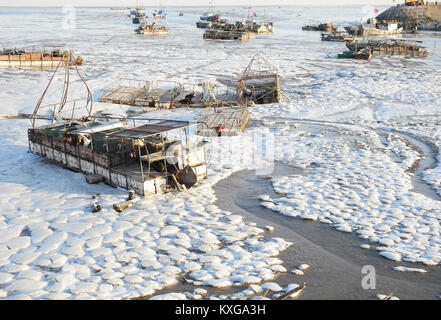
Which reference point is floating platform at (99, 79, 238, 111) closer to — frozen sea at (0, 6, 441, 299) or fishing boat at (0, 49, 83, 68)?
frozen sea at (0, 6, 441, 299)

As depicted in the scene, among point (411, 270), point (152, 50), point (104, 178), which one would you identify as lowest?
point (411, 270)

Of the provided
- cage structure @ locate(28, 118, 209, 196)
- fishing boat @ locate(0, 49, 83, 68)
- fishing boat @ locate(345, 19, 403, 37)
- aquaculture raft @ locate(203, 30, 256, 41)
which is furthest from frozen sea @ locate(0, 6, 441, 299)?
fishing boat @ locate(345, 19, 403, 37)

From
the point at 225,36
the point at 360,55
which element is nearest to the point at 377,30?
the point at 225,36

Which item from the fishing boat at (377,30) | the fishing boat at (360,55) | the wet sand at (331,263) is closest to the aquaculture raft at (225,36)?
the fishing boat at (377,30)

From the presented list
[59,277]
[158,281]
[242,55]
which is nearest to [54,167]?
[59,277]

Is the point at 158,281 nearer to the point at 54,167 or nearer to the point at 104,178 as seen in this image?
the point at 104,178

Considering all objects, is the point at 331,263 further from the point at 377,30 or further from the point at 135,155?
the point at 377,30
